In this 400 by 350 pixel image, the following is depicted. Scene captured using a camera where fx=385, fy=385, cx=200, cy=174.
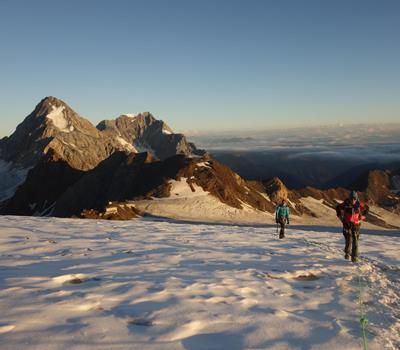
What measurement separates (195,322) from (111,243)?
949cm

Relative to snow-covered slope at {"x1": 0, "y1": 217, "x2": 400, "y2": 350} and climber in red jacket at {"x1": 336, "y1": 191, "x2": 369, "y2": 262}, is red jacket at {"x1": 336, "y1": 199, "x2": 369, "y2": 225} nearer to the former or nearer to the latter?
climber in red jacket at {"x1": 336, "y1": 191, "x2": 369, "y2": 262}

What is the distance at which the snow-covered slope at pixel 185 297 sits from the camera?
22.9ft

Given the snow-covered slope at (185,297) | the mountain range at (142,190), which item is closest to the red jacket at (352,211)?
the snow-covered slope at (185,297)

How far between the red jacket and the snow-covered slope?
1635 mm

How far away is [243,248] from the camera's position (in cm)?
1723

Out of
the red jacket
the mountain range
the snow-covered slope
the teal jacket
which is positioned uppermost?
the red jacket

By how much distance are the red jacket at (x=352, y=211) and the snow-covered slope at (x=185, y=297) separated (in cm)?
163

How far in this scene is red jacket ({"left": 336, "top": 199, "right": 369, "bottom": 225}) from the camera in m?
15.6

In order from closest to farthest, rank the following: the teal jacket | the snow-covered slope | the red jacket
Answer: the snow-covered slope → the red jacket → the teal jacket

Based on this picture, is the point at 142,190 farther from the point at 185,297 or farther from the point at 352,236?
the point at 185,297

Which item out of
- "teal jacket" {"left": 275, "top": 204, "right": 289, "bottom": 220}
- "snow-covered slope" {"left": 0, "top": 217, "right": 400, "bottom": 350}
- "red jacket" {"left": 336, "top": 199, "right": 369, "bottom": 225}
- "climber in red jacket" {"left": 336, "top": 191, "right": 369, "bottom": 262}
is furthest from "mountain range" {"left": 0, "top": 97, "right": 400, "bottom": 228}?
"climber in red jacket" {"left": 336, "top": 191, "right": 369, "bottom": 262}

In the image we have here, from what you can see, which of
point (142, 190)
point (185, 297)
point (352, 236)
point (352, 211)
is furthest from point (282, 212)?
point (142, 190)

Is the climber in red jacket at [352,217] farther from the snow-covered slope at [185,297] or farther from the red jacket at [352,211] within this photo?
the snow-covered slope at [185,297]

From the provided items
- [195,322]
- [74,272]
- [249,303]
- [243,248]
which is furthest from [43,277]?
[243,248]
